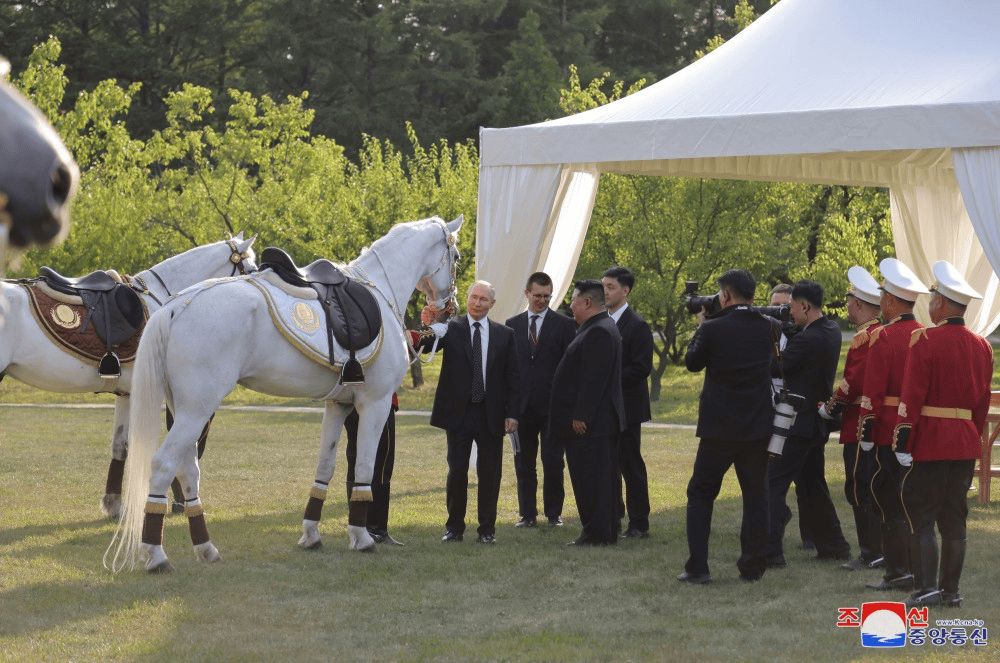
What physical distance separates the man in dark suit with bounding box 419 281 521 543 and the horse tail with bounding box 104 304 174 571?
2147mm

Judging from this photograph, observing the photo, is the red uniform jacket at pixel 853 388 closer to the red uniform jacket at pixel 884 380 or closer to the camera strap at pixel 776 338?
the red uniform jacket at pixel 884 380

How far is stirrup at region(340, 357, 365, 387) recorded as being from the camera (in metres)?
7.43

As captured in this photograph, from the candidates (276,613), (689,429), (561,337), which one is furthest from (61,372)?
(689,429)

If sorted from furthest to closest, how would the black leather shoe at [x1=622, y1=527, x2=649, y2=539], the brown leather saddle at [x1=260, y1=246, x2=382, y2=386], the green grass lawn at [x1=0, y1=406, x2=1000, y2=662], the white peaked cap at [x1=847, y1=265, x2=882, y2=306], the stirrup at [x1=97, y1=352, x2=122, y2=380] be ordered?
the black leather shoe at [x1=622, y1=527, x2=649, y2=539] → the stirrup at [x1=97, y1=352, x2=122, y2=380] → the brown leather saddle at [x1=260, y1=246, x2=382, y2=386] → the white peaked cap at [x1=847, y1=265, x2=882, y2=306] → the green grass lawn at [x1=0, y1=406, x2=1000, y2=662]

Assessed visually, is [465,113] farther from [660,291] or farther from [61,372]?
[61,372]

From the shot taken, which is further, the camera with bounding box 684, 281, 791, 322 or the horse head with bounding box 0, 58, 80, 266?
the camera with bounding box 684, 281, 791, 322

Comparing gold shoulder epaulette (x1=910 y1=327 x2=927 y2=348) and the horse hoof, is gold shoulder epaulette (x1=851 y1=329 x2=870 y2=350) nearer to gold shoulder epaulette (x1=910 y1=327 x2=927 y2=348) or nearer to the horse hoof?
gold shoulder epaulette (x1=910 y1=327 x2=927 y2=348)

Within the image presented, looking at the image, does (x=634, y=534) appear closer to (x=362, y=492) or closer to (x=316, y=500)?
(x=362, y=492)

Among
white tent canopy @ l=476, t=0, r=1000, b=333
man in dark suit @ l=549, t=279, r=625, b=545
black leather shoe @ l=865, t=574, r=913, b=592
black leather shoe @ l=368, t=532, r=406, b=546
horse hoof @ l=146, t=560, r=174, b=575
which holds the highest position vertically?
white tent canopy @ l=476, t=0, r=1000, b=333

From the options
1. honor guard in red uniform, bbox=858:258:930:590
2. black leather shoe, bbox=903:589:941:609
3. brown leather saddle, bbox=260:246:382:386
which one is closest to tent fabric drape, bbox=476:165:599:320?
brown leather saddle, bbox=260:246:382:386

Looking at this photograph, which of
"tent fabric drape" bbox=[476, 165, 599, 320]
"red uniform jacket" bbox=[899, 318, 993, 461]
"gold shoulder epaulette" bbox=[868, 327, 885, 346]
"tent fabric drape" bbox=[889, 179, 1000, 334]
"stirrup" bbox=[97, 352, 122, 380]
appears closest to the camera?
"red uniform jacket" bbox=[899, 318, 993, 461]

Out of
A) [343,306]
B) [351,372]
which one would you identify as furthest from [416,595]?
Answer: [343,306]

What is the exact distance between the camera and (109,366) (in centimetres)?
823

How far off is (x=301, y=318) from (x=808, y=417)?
3.36m
